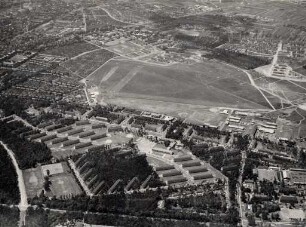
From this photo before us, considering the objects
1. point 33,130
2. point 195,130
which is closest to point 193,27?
point 195,130

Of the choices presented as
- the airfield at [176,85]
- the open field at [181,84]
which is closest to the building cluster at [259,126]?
the airfield at [176,85]

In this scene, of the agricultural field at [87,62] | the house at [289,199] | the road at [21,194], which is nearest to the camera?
the road at [21,194]

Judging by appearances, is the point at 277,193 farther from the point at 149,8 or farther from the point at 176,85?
the point at 149,8

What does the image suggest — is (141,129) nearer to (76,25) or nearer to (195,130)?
(195,130)

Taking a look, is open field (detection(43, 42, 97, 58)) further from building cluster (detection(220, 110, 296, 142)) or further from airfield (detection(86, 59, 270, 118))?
building cluster (detection(220, 110, 296, 142))

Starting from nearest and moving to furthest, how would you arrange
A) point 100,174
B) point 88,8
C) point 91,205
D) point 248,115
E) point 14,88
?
point 91,205, point 100,174, point 248,115, point 14,88, point 88,8

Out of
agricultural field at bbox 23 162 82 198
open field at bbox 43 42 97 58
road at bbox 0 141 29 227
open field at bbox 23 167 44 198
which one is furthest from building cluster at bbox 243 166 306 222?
open field at bbox 43 42 97 58

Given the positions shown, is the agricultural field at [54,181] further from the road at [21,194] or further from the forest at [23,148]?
the forest at [23,148]

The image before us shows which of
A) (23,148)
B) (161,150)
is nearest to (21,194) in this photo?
(23,148)
